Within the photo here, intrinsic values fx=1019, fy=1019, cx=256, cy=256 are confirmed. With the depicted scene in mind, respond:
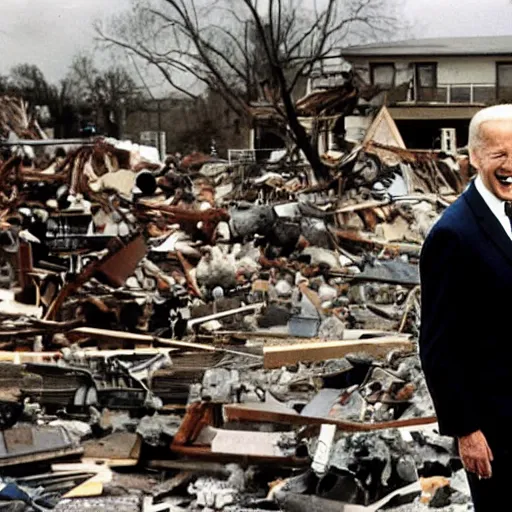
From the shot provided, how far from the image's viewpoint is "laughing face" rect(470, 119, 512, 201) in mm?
2051

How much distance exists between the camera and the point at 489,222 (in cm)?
202

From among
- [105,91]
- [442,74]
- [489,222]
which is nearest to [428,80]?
[442,74]

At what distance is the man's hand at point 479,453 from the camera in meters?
1.98

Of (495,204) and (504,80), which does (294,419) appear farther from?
(495,204)

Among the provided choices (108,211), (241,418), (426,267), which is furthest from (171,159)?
(426,267)

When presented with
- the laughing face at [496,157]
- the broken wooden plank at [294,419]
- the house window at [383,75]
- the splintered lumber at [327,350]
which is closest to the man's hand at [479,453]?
the laughing face at [496,157]

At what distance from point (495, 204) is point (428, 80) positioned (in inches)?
55.5

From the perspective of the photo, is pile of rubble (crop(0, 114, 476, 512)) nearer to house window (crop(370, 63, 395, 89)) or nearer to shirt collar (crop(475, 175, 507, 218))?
house window (crop(370, 63, 395, 89))

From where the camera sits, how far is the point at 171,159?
3572 mm

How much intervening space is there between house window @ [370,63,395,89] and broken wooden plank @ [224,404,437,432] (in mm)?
1121

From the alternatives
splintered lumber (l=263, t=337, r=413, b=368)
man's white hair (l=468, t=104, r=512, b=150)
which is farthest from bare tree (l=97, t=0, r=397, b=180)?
man's white hair (l=468, t=104, r=512, b=150)

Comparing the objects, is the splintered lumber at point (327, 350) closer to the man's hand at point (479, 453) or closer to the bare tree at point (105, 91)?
the bare tree at point (105, 91)

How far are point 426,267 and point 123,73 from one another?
1823 mm

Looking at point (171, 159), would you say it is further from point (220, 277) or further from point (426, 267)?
point (426, 267)
